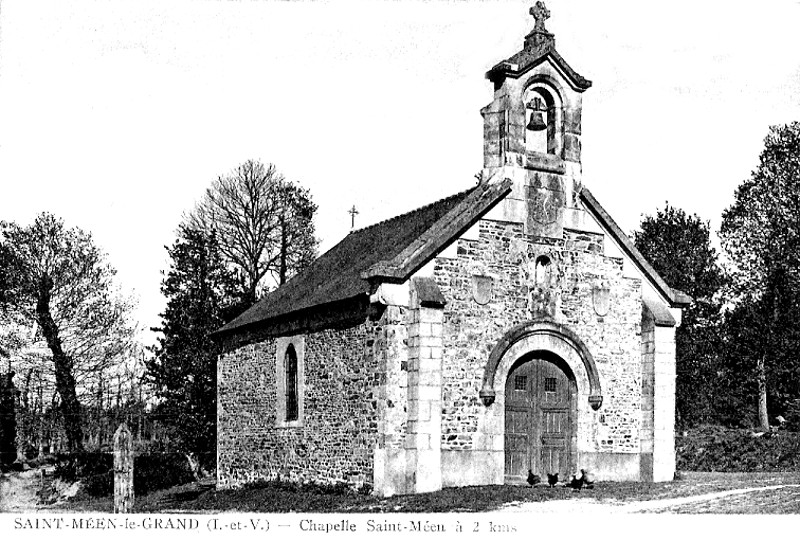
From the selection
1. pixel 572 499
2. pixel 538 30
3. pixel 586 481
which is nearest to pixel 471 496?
pixel 572 499

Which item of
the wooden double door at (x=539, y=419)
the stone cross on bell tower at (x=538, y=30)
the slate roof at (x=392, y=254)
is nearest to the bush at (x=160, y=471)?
the slate roof at (x=392, y=254)

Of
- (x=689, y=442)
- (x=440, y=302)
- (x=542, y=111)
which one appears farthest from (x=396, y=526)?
(x=689, y=442)

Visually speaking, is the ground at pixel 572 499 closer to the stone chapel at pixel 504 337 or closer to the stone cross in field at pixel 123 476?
the stone chapel at pixel 504 337

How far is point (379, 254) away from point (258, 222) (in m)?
20.9

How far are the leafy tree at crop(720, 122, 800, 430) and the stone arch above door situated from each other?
16.1 meters

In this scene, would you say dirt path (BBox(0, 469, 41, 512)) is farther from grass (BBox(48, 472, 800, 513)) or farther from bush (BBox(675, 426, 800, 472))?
bush (BBox(675, 426, 800, 472))

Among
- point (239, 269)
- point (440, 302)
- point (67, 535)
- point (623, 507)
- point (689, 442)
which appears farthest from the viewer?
point (239, 269)

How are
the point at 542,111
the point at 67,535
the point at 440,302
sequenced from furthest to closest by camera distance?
the point at 542,111, the point at 440,302, the point at 67,535

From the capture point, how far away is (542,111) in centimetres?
2169

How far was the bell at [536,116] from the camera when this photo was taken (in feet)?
70.5

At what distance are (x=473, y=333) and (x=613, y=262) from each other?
407cm

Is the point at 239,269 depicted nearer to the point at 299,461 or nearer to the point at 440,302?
the point at 299,461

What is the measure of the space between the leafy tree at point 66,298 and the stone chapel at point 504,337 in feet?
49.8

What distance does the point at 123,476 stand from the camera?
20.1m
